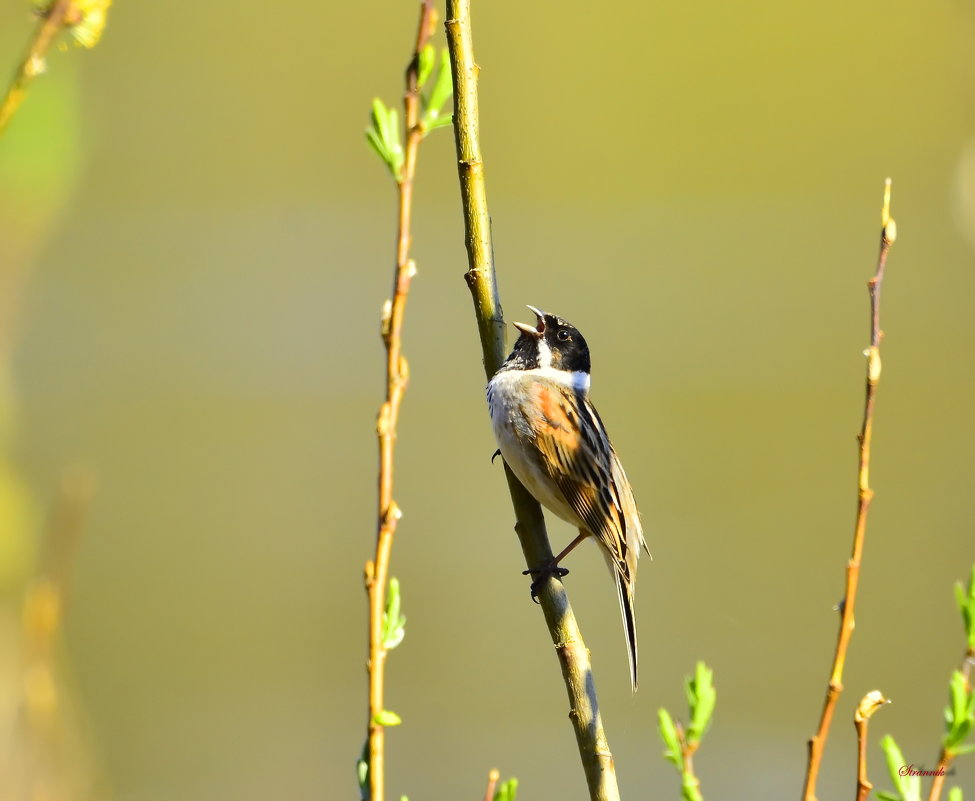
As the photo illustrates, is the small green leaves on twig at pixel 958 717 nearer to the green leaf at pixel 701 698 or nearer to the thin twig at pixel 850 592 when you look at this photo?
the thin twig at pixel 850 592

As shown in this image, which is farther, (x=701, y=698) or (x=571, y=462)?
(x=571, y=462)

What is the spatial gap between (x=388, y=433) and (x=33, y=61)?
41 cm

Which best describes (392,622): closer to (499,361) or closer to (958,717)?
(958,717)

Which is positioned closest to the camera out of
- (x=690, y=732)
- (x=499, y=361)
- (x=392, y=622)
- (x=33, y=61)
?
(x=33, y=61)

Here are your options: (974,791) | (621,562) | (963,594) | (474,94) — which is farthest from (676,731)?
(974,791)

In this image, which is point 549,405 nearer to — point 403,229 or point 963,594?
point 963,594

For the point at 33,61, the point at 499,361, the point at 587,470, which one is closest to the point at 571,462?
the point at 587,470

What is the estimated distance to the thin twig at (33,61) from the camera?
866 mm

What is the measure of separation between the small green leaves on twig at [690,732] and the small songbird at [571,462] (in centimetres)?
162

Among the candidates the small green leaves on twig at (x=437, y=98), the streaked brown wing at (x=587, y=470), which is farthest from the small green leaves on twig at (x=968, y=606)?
the streaked brown wing at (x=587, y=470)

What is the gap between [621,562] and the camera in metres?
3.10

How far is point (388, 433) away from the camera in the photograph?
3.31 feet

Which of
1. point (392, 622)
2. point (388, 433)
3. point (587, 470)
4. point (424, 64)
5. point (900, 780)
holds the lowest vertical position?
point (900, 780)

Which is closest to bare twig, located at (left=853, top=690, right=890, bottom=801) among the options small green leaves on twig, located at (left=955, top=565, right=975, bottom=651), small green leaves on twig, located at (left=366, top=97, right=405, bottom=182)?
small green leaves on twig, located at (left=955, top=565, right=975, bottom=651)
